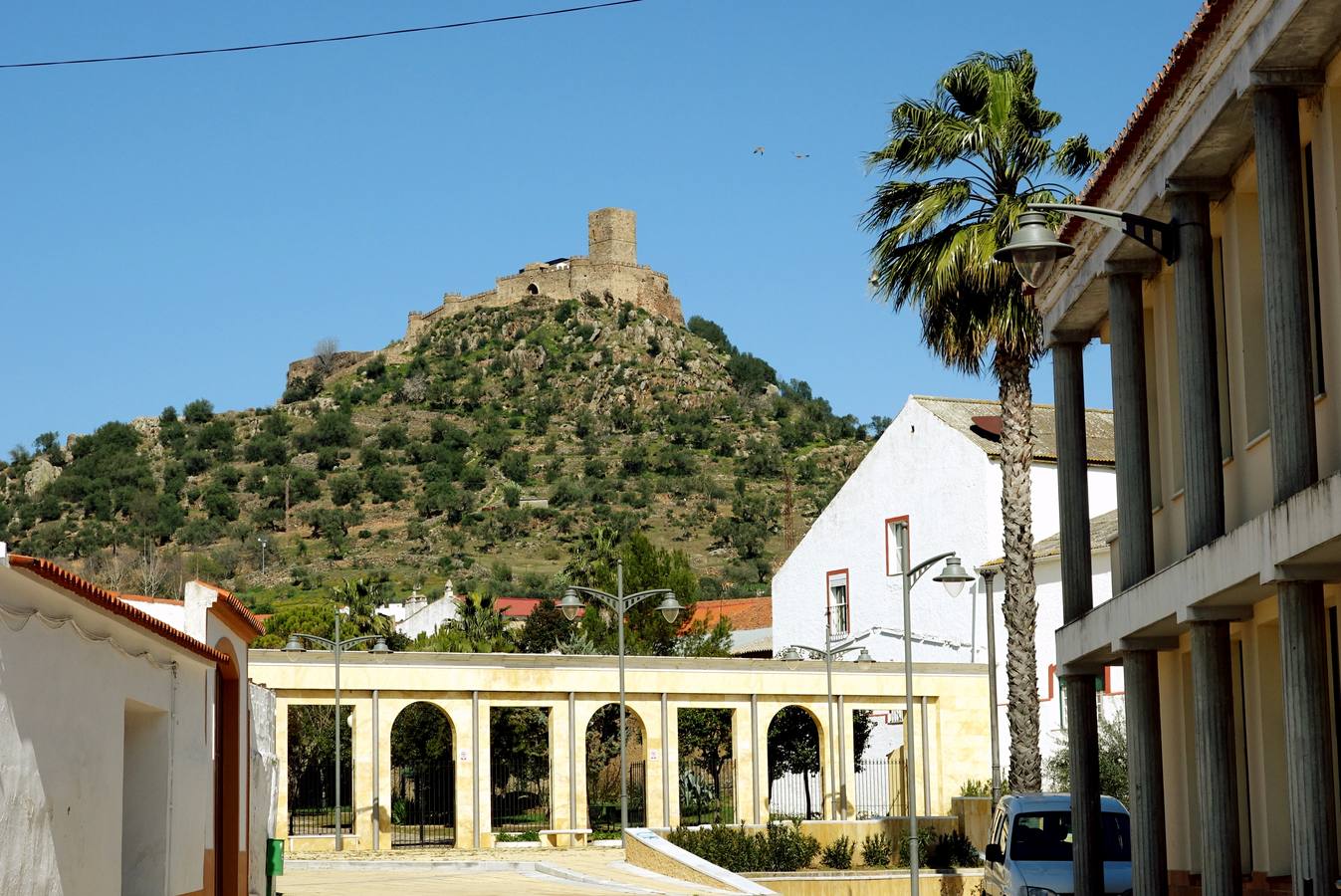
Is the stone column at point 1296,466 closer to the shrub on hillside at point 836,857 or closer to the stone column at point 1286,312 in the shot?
the stone column at point 1286,312

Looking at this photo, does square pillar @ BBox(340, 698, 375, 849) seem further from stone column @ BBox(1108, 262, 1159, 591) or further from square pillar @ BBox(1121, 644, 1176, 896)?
square pillar @ BBox(1121, 644, 1176, 896)

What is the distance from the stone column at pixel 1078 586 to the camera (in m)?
18.3

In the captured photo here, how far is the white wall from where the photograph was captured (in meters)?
11.2

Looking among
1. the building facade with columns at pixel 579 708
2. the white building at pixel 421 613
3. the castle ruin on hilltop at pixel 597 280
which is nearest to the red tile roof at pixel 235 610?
the building facade with columns at pixel 579 708

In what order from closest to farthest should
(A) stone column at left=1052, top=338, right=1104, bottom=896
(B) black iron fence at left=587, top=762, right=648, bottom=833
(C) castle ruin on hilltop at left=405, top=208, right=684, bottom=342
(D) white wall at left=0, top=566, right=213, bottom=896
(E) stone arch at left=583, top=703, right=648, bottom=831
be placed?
1. (D) white wall at left=0, top=566, right=213, bottom=896
2. (A) stone column at left=1052, top=338, right=1104, bottom=896
3. (B) black iron fence at left=587, top=762, right=648, bottom=833
4. (E) stone arch at left=583, top=703, right=648, bottom=831
5. (C) castle ruin on hilltop at left=405, top=208, right=684, bottom=342

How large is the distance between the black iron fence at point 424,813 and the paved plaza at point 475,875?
172 inches

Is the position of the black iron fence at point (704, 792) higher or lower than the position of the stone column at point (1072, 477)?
lower

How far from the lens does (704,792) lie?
54.0 metres

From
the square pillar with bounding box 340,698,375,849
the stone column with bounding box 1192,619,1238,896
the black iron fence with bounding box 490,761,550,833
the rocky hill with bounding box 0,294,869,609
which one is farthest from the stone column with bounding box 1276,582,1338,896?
the rocky hill with bounding box 0,294,869,609

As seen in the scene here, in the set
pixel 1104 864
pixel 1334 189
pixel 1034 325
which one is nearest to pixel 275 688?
pixel 1034 325

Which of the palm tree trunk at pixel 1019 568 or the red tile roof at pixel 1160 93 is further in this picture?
the palm tree trunk at pixel 1019 568

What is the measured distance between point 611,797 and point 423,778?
46.7ft

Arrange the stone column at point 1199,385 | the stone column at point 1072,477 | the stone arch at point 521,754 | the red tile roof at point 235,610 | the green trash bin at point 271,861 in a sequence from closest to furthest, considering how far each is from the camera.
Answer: the stone column at point 1199,385, the red tile roof at point 235,610, the stone column at point 1072,477, the green trash bin at point 271,861, the stone arch at point 521,754

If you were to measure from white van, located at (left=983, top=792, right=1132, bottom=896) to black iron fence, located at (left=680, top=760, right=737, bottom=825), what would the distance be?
25900 millimetres
